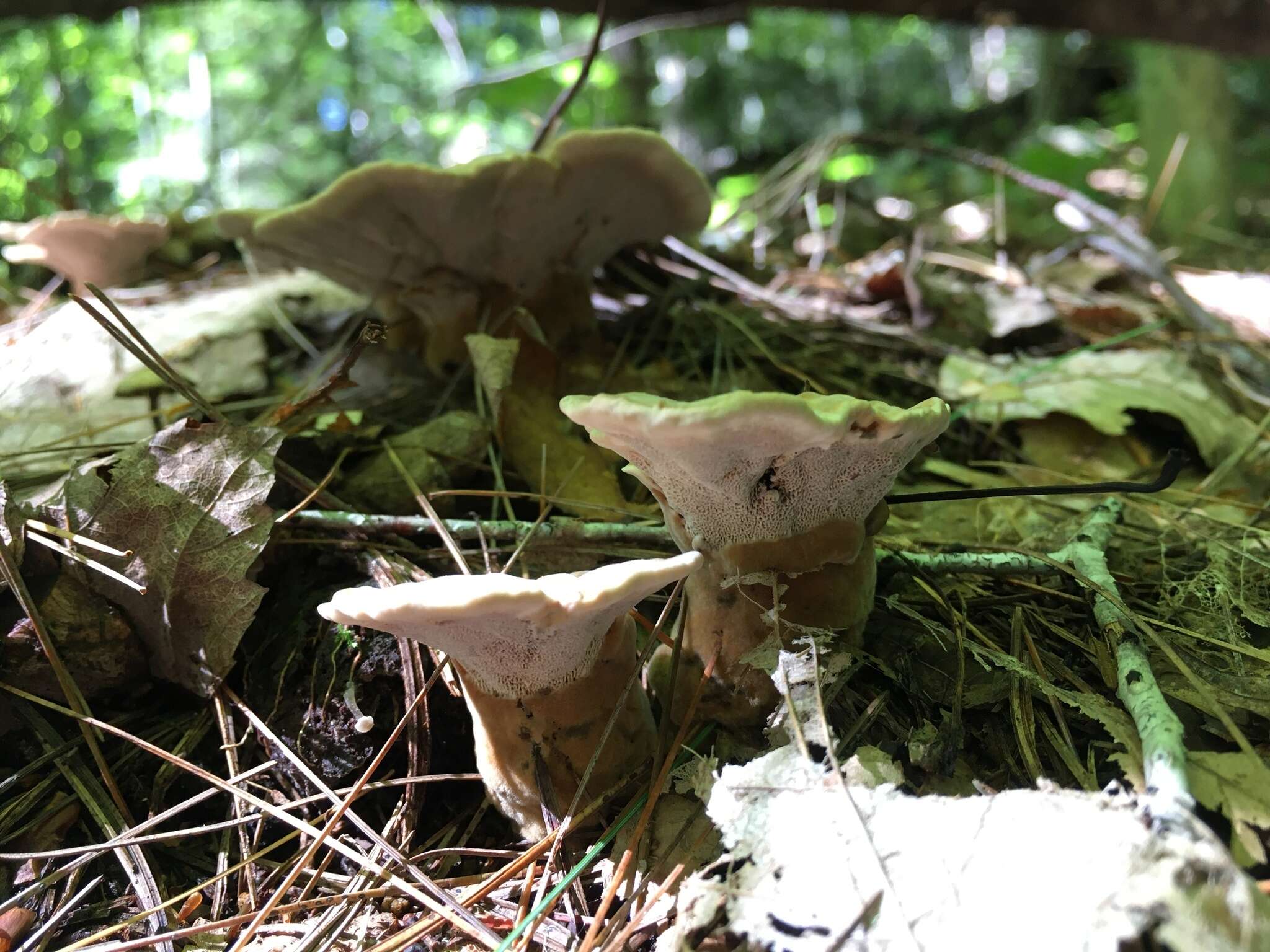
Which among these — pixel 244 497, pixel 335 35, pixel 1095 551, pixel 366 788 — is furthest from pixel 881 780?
pixel 335 35

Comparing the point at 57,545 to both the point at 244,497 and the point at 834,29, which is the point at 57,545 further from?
the point at 834,29

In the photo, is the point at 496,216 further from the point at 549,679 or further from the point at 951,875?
the point at 951,875

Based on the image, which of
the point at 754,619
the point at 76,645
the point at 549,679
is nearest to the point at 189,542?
the point at 76,645

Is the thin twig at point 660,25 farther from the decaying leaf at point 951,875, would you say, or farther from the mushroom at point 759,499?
the decaying leaf at point 951,875

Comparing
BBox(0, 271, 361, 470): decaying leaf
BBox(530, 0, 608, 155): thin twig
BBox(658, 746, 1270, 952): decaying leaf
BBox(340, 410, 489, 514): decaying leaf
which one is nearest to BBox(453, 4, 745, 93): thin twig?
BBox(530, 0, 608, 155): thin twig

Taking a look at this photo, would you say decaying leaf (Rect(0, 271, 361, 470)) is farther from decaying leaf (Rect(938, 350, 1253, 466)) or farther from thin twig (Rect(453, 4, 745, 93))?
decaying leaf (Rect(938, 350, 1253, 466))
